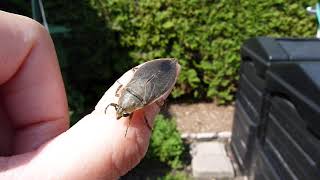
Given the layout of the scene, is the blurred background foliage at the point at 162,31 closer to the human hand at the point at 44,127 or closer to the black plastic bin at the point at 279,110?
the black plastic bin at the point at 279,110

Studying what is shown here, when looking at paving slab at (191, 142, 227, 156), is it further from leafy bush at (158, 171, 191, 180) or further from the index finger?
the index finger

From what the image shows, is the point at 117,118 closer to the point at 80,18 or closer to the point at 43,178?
the point at 43,178

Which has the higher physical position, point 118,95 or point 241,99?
point 118,95

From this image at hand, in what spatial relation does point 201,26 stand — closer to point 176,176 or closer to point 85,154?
point 176,176

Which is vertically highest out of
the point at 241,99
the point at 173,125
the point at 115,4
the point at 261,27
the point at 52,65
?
the point at 52,65

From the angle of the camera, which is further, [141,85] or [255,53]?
[255,53]

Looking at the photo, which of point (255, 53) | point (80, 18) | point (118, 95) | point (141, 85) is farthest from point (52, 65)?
point (80, 18)

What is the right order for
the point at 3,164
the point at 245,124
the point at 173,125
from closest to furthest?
the point at 3,164, the point at 245,124, the point at 173,125
